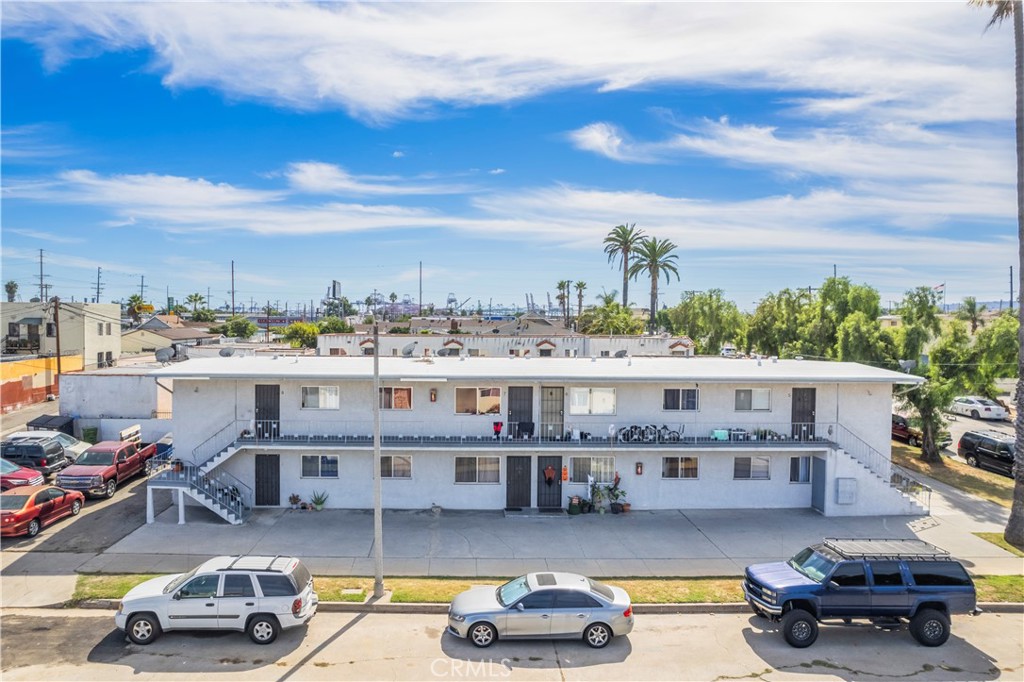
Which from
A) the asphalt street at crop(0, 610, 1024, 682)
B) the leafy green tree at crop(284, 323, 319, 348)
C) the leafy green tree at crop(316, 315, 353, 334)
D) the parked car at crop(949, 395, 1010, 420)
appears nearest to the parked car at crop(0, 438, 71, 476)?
the asphalt street at crop(0, 610, 1024, 682)

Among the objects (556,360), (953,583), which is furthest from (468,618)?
(556,360)

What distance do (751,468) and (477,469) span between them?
10.6 meters

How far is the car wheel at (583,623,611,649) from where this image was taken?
1409 cm

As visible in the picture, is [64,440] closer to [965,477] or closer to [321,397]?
[321,397]

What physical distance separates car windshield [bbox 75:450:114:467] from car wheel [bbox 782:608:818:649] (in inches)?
991

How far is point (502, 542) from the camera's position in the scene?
67.3 ft

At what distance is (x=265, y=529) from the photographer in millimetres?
21422

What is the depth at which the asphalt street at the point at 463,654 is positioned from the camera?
1298 centimetres

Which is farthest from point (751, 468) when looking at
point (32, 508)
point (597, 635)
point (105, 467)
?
point (105, 467)

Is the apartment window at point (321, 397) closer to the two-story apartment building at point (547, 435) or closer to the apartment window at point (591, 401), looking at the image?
the two-story apartment building at point (547, 435)

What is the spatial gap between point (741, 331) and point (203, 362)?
50062mm

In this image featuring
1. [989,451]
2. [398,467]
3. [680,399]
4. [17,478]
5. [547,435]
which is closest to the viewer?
[17,478]

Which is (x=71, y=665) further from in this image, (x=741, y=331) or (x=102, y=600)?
(x=741, y=331)

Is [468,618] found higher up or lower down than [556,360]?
lower down
